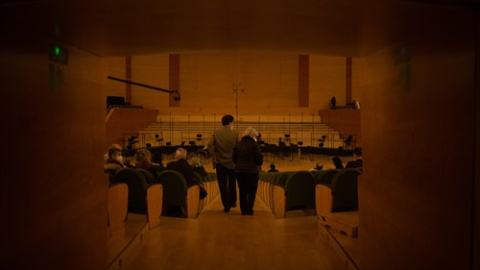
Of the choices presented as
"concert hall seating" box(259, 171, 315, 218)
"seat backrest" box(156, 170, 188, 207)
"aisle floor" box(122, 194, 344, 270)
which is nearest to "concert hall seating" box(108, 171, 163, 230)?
"aisle floor" box(122, 194, 344, 270)

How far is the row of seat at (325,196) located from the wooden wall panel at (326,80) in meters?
15.5

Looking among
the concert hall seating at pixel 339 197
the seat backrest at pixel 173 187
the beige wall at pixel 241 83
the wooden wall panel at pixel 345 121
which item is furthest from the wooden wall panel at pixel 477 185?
the beige wall at pixel 241 83

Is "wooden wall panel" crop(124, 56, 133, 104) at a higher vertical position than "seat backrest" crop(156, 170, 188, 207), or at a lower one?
higher

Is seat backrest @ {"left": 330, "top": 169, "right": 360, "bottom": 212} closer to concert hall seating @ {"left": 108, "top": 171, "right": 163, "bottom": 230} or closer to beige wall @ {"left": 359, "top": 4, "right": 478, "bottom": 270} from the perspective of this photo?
beige wall @ {"left": 359, "top": 4, "right": 478, "bottom": 270}

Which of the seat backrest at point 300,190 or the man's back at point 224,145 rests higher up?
the man's back at point 224,145

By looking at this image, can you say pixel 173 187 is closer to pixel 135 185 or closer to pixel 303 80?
pixel 135 185

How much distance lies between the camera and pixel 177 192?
4734mm

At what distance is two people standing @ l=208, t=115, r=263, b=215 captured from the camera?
5.08 metres

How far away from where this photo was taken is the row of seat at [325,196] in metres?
3.88

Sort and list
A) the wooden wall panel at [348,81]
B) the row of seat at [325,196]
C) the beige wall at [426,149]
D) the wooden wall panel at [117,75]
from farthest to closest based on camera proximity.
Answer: the wooden wall panel at [348,81] < the wooden wall panel at [117,75] < the row of seat at [325,196] < the beige wall at [426,149]

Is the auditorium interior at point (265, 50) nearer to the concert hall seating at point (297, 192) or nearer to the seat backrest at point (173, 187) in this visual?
the seat backrest at point (173, 187)

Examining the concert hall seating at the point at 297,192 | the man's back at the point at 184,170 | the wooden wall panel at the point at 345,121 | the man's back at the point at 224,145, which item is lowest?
the concert hall seating at the point at 297,192

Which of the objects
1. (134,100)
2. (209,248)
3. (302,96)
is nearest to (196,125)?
(134,100)

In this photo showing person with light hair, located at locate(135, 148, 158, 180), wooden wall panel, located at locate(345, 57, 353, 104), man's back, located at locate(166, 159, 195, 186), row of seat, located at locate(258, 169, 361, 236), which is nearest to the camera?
row of seat, located at locate(258, 169, 361, 236)
